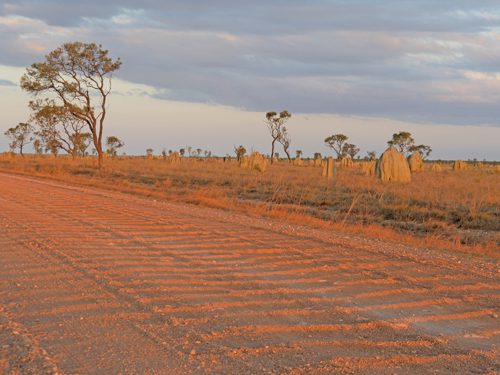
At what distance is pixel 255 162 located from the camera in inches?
1580

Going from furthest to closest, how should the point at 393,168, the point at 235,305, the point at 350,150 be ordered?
the point at 350,150 < the point at 393,168 < the point at 235,305

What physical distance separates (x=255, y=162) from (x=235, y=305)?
114 ft

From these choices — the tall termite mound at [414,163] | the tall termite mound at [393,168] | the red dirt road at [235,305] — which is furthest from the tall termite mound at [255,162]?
the red dirt road at [235,305]

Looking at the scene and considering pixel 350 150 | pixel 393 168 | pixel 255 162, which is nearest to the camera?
pixel 393 168

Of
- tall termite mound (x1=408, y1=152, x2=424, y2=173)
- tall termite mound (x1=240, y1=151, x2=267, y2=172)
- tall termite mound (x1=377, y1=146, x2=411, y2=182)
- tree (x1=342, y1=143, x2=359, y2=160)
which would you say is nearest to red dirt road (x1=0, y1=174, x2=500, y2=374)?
tall termite mound (x1=377, y1=146, x2=411, y2=182)

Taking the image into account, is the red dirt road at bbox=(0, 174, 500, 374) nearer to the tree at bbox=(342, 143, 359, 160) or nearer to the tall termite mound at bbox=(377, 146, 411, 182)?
the tall termite mound at bbox=(377, 146, 411, 182)

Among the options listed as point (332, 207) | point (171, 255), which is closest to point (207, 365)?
point (171, 255)

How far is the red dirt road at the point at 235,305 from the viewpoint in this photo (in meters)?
4.16

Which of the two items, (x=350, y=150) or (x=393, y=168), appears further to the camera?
(x=350, y=150)

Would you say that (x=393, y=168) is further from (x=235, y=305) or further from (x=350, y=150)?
(x=350, y=150)

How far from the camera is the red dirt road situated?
4.16 m

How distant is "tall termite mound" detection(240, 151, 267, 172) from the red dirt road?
1167 inches

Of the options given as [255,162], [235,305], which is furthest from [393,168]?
[235,305]

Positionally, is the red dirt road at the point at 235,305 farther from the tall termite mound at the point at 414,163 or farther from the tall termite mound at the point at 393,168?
the tall termite mound at the point at 414,163
